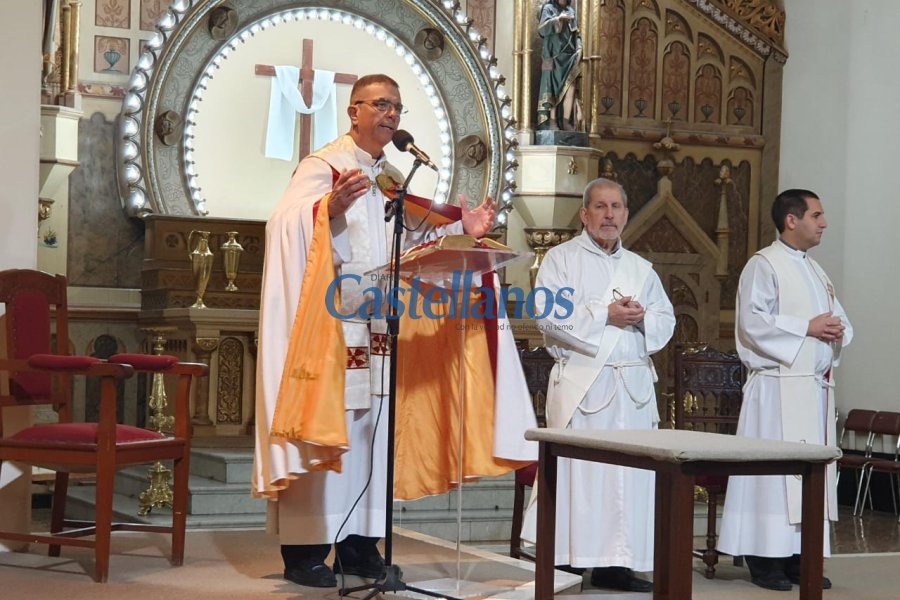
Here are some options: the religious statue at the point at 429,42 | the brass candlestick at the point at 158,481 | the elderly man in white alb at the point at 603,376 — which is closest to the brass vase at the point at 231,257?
the brass candlestick at the point at 158,481

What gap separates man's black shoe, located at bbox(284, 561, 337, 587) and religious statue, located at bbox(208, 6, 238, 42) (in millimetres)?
5256

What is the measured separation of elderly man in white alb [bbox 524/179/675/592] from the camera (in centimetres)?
505

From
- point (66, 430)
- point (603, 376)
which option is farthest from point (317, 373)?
point (603, 376)

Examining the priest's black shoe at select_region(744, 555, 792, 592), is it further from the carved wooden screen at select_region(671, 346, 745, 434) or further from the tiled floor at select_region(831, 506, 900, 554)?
the tiled floor at select_region(831, 506, 900, 554)

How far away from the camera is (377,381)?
4.76 meters

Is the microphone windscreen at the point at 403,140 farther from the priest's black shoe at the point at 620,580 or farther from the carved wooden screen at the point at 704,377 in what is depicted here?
the carved wooden screen at the point at 704,377

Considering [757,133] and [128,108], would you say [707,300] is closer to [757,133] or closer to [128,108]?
[757,133]

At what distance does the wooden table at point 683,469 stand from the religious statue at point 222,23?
5.72 meters

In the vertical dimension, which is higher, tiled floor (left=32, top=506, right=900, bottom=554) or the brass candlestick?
the brass candlestick

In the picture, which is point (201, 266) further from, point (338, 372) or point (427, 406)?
point (338, 372)

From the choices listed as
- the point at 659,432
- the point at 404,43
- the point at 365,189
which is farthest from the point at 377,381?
the point at 404,43

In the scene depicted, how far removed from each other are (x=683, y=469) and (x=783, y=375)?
213 centimetres

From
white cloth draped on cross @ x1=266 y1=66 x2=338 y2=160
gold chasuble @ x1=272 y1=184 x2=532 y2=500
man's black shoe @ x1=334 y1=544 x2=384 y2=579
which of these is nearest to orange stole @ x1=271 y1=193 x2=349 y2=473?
gold chasuble @ x1=272 y1=184 x2=532 y2=500

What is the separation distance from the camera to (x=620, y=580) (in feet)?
16.7
